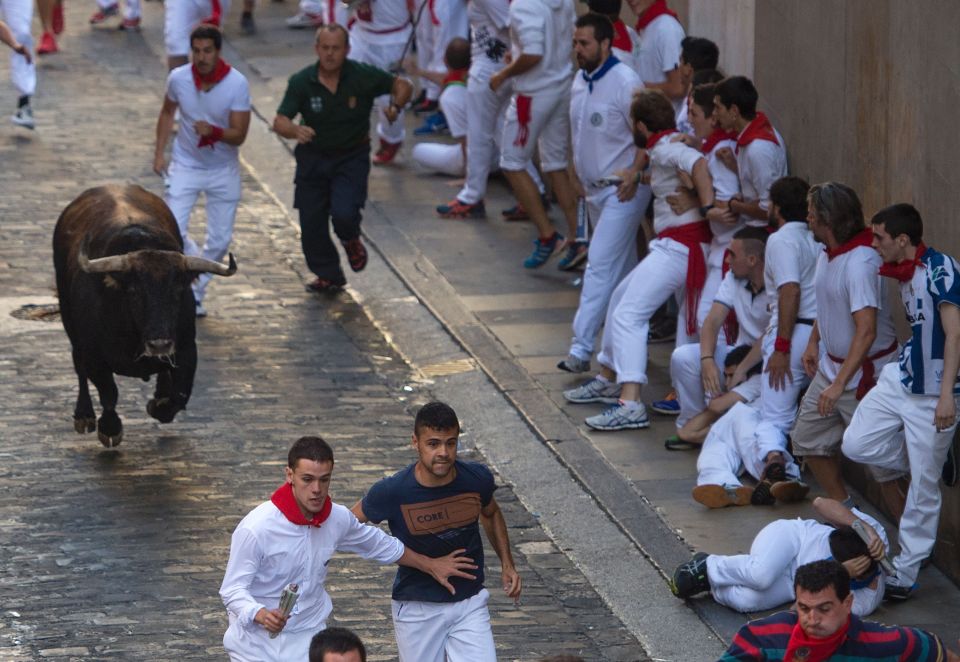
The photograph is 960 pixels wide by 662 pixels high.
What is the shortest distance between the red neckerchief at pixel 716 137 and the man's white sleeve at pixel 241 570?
18.9ft

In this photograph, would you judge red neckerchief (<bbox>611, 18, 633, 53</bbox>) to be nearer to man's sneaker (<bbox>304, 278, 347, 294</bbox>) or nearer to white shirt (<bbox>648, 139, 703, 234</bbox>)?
white shirt (<bbox>648, 139, 703, 234</bbox>)

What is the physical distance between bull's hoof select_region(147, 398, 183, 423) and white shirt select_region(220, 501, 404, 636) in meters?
4.37

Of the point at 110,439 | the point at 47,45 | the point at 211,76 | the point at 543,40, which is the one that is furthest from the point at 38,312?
the point at 47,45

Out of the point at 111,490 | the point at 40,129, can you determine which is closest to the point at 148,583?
the point at 111,490

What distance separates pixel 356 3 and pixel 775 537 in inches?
405

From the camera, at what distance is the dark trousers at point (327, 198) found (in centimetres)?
1439

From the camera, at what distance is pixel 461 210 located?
16.6 m

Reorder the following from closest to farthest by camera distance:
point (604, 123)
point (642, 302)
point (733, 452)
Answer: point (733, 452) → point (642, 302) → point (604, 123)

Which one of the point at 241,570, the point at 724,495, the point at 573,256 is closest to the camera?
the point at 241,570

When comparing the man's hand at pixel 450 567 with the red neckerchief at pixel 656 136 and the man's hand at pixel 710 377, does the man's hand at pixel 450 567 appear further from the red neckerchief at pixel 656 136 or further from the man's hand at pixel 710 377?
the red neckerchief at pixel 656 136

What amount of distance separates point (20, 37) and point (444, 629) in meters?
13.5

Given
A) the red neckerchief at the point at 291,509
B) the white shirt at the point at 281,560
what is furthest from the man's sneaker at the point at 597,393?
the red neckerchief at the point at 291,509

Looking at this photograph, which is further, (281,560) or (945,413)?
(945,413)

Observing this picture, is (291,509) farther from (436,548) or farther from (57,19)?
(57,19)
